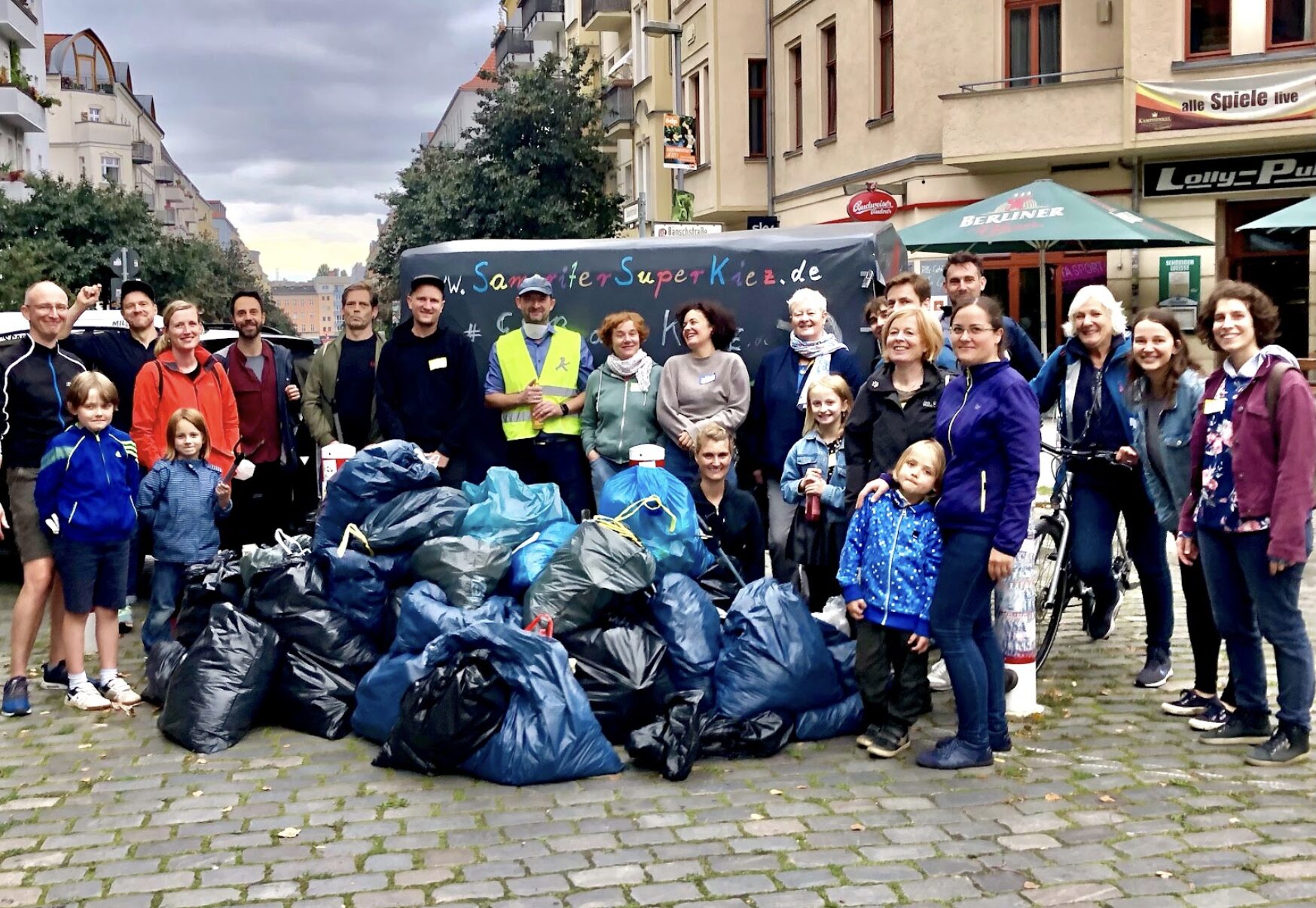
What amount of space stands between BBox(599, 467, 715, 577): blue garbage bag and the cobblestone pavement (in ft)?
3.34

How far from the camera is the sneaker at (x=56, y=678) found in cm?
650

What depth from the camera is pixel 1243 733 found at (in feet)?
17.7

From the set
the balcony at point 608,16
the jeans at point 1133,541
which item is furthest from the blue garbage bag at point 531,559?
the balcony at point 608,16

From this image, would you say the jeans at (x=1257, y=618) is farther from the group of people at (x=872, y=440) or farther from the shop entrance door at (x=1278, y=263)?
the shop entrance door at (x=1278, y=263)

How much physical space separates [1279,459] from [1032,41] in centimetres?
1657

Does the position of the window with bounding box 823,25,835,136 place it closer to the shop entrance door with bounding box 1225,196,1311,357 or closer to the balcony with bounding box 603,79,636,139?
the shop entrance door with bounding box 1225,196,1311,357

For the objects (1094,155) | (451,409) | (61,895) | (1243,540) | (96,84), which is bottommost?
(61,895)

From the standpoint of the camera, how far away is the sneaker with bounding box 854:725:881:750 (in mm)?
5348

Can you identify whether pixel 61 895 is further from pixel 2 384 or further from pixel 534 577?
pixel 2 384

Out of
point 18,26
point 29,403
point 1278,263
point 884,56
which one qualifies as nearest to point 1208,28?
point 1278,263

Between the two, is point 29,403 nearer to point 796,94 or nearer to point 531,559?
point 531,559

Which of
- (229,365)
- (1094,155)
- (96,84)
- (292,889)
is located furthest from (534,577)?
(96,84)

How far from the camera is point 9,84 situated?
41.4m

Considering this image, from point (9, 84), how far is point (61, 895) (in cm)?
4311
